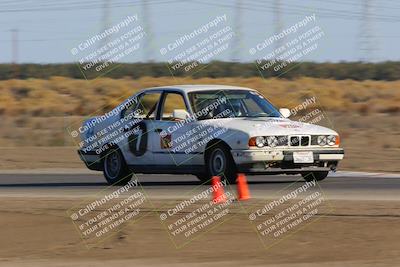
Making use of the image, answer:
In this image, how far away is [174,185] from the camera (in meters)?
17.6

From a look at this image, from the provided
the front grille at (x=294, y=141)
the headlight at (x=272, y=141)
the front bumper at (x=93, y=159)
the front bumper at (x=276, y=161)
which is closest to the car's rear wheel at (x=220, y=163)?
the front bumper at (x=276, y=161)

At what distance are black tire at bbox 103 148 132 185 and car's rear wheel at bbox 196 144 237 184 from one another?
5.53 feet

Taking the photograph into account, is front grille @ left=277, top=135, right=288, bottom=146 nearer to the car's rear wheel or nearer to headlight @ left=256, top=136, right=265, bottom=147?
headlight @ left=256, top=136, right=265, bottom=147

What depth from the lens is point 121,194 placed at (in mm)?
15875

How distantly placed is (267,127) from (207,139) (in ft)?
3.08

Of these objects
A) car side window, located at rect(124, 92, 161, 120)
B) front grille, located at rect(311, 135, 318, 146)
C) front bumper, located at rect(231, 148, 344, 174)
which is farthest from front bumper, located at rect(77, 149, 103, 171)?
front grille, located at rect(311, 135, 318, 146)

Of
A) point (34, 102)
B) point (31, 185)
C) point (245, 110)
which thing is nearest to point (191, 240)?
point (245, 110)

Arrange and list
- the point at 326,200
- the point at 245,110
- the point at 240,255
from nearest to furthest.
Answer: the point at 240,255 → the point at 326,200 → the point at 245,110

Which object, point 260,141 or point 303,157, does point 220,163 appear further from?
point 303,157

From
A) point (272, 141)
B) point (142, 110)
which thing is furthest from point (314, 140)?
point (142, 110)

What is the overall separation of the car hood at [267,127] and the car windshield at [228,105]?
24 centimetres

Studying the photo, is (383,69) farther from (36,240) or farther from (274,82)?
(36,240)

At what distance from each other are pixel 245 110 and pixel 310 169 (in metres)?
1.47

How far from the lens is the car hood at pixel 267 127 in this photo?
54.0 ft
